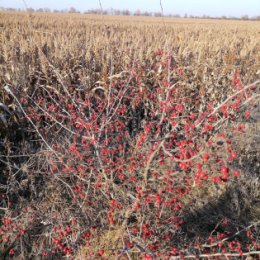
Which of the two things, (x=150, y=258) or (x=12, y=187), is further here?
(x=12, y=187)

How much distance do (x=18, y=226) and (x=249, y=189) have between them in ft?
7.85

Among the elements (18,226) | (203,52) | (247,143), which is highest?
(203,52)

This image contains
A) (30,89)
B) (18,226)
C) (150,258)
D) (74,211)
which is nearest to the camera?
(150,258)

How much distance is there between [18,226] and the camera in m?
2.61

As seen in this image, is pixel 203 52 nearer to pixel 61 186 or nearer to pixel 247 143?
pixel 247 143

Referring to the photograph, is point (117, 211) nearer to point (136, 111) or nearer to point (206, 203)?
point (206, 203)

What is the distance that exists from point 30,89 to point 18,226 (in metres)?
2.48

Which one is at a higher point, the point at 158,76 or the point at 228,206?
the point at 158,76

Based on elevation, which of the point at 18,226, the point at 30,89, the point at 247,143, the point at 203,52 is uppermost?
the point at 203,52

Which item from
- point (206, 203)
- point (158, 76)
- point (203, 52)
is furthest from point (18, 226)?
point (203, 52)

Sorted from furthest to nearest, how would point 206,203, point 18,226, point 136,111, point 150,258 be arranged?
point 136,111 < point 206,203 < point 18,226 < point 150,258

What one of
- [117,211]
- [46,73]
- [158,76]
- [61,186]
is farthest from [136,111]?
[117,211]

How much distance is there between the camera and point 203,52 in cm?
613

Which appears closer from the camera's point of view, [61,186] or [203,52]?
[61,186]
